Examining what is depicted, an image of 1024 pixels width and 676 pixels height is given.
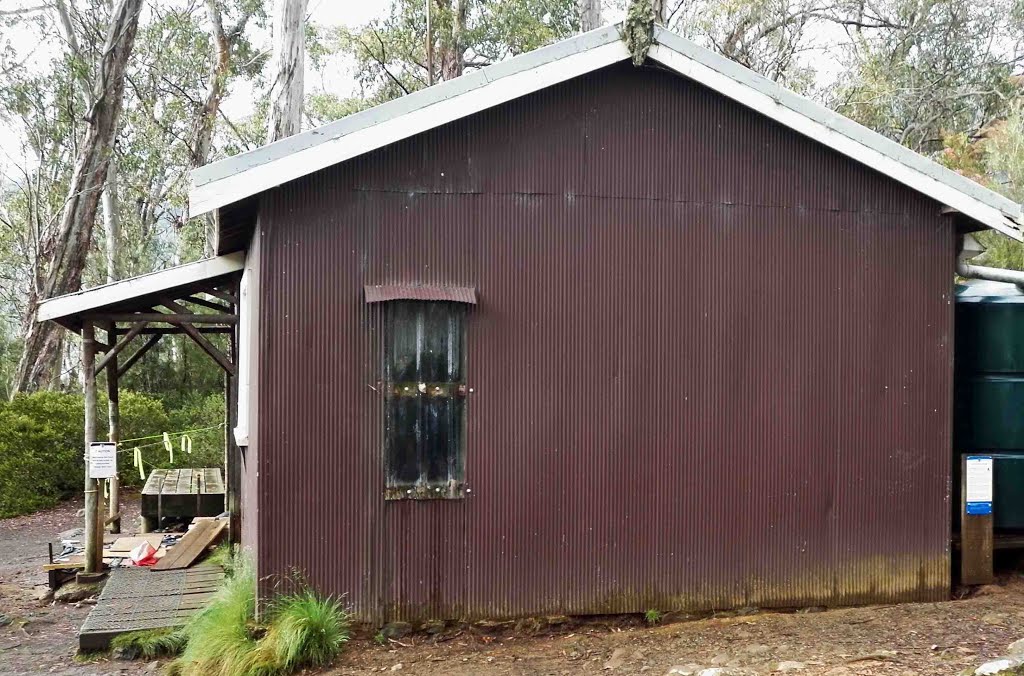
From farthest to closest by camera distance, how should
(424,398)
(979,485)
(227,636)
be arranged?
(979,485), (424,398), (227,636)

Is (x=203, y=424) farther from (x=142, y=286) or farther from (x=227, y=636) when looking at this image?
(x=227, y=636)

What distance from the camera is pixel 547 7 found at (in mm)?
23922

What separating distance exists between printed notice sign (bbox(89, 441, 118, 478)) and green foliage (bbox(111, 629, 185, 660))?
256cm

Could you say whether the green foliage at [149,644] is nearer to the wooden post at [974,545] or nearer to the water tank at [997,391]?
the wooden post at [974,545]

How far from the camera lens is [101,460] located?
9836mm

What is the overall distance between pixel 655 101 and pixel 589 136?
23.0 inches

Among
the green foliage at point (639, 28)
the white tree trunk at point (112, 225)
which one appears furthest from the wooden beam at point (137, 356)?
the white tree trunk at point (112, 225)

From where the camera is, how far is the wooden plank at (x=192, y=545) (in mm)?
9836

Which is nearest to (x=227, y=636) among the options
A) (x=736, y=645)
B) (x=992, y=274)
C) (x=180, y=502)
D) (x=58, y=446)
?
(x=736, y=645)

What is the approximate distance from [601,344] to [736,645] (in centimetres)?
233

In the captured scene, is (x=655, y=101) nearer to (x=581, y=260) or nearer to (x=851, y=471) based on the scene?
(x=581, y=260)

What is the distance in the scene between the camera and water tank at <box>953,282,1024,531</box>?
772 centimetres

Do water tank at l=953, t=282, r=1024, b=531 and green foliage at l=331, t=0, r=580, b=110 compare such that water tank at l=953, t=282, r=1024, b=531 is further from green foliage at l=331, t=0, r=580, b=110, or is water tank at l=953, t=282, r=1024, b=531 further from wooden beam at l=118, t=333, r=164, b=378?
green foliage at l=331, t=0, r=580, b=110

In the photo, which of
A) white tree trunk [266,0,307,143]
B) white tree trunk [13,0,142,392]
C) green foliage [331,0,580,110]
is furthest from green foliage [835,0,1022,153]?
white tree trunk [13,0,142,392]
